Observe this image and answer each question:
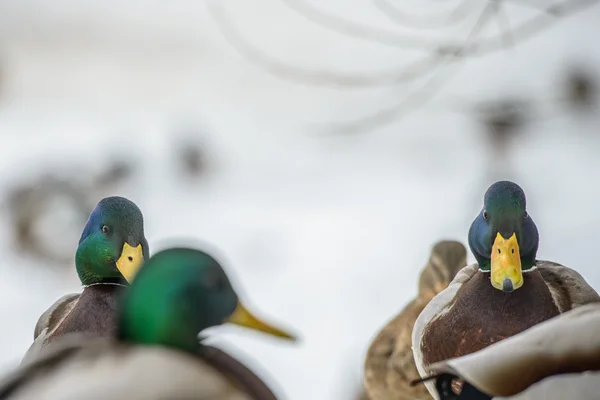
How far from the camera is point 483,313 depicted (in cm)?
341

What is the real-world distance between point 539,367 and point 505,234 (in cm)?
91

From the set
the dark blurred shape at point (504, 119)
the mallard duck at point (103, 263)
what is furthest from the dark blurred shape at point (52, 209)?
the mallard duck at point (103, 263)

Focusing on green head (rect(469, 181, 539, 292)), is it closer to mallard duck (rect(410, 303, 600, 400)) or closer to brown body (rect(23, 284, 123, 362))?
mallard duck (rect(410, 303, 600, 400))

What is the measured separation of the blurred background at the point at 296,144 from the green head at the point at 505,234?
83 centimetres

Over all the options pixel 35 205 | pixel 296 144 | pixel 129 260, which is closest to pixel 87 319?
pixel 129 260

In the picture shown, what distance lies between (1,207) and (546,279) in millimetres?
3826

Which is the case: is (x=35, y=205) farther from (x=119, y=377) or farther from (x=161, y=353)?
(x=119, y=377)

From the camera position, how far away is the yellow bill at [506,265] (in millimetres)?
3375

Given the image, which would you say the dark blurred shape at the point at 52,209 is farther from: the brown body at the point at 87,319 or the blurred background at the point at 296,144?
the brown body at the point at 87,319

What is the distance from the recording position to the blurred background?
5926mm

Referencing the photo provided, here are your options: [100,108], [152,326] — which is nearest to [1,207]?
[100,108]

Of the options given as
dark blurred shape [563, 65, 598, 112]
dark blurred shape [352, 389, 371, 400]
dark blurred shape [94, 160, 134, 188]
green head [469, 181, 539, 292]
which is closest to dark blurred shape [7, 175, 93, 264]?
dark blurred shape [94, 160, 134, 188]

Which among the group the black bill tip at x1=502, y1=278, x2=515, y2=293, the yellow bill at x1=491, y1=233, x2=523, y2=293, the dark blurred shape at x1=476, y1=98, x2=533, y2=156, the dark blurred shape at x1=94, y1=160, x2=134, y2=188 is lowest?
the black bill tip at x1=502, y1=278, x2=515, y2=293

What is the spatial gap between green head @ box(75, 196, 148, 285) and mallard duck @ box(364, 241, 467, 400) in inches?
61.4
